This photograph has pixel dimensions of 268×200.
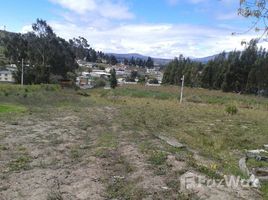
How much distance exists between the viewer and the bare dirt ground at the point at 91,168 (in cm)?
643

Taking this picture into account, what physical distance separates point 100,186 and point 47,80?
56.5 meters

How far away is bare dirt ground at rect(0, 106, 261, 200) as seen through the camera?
6434 mm

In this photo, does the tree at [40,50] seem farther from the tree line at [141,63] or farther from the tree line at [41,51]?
the tree line at [141,63]

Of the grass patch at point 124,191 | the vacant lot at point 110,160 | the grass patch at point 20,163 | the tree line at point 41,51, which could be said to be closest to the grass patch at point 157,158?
the vacant lot at point 110,160

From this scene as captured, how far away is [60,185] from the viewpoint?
691 centimetres

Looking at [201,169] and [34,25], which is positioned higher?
[34,25]

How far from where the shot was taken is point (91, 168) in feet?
26.5

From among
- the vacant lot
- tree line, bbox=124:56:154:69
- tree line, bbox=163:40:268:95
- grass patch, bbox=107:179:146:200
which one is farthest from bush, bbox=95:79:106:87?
tree line, bbox=124:56:154:69

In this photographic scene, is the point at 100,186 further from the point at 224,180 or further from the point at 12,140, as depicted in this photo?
the point at 12,140

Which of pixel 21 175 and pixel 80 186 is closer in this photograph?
pixel 80 186

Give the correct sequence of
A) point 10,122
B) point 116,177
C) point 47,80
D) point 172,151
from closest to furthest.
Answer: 1. point 116,177
2. point 172,151
3. point 10,122
4. point 47,80

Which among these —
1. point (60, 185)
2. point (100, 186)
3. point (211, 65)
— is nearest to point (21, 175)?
point (60, 185)

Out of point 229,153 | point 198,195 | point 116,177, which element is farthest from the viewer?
point 229,153

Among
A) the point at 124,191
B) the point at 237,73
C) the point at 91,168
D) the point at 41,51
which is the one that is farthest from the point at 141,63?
the point at 124,191
